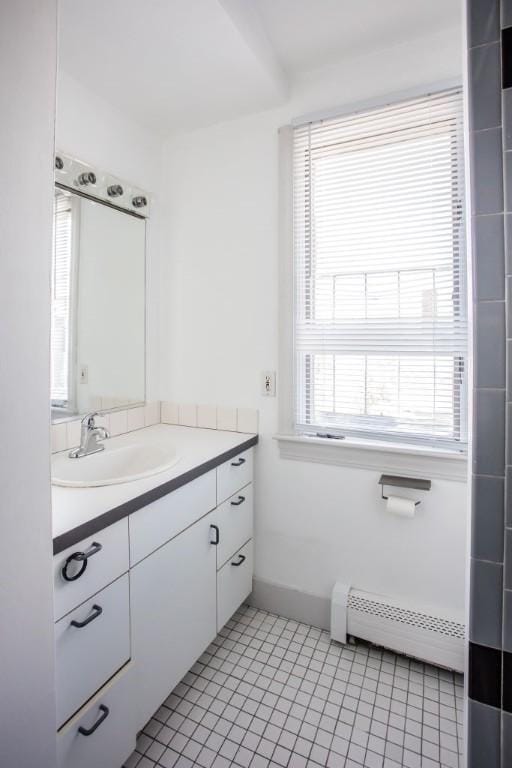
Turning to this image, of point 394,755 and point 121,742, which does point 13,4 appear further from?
point 394,755

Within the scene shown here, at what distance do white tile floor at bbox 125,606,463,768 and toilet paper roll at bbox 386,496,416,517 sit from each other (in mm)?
650

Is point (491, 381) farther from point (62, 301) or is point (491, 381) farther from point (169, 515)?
point (62, 301)

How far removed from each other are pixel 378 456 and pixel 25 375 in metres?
1.44

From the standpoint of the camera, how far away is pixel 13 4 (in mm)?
607

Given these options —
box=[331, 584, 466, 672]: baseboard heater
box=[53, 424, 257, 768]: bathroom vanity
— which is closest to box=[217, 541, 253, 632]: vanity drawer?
box=[53, 424, 257, 768]: bathroom vanity

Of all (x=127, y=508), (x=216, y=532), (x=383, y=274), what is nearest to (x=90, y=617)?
(x=127, y=508)

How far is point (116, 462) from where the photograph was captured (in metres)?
1.67

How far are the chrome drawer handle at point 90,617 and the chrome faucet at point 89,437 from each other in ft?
2.13

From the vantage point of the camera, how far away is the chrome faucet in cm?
159

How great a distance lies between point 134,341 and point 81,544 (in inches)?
47.9

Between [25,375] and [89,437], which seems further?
[89,437]

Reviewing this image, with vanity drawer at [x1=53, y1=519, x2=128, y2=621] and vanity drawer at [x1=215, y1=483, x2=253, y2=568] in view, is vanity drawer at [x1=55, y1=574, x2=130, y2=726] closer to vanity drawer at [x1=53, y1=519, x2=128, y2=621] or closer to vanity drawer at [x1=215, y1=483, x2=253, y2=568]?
vanity drawer at [x1=53, y1=519, x2=128, y2=621]

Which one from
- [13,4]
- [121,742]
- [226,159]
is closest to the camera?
[13,4]

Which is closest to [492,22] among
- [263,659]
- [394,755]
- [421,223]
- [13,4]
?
[13,4]
